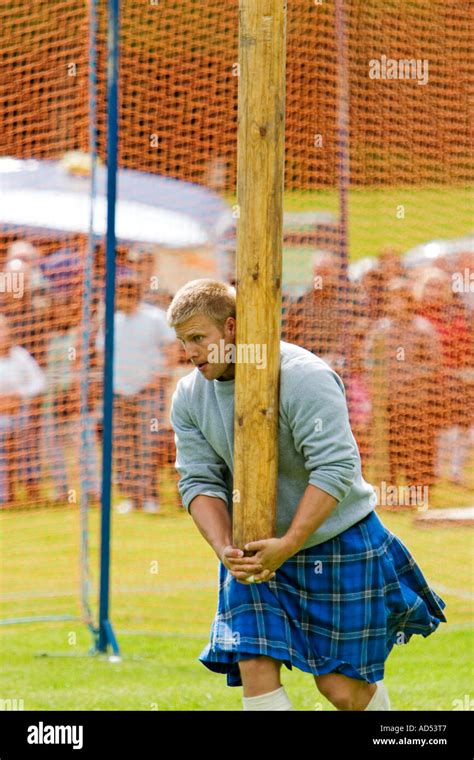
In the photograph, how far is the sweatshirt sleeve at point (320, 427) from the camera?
119 inches

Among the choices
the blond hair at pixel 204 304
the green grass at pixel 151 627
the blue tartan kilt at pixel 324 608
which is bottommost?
the green grass at pixel 151 627

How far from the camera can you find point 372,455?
6.47 meters

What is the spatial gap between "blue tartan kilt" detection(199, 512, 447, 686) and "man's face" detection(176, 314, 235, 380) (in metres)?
0.55

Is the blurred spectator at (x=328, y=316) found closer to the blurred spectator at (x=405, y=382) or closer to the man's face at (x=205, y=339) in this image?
the blurred spectator at (x=405, y=382)

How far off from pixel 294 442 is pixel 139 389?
12.9 ft

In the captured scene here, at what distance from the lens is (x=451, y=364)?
6.39 m

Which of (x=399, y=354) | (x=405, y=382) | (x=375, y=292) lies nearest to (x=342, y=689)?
(x=405, y=382)

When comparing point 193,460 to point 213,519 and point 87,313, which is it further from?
point 87,313

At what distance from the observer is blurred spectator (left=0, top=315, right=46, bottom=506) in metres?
6.71

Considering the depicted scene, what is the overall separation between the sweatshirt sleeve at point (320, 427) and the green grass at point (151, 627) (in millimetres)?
1500

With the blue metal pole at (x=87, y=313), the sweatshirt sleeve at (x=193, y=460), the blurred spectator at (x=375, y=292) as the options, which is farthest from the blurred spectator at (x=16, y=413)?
the sweatshirt sleeve at (x=193, y=460)

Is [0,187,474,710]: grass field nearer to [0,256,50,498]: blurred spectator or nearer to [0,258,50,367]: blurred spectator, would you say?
[0,256,50,498]: blurred spectator

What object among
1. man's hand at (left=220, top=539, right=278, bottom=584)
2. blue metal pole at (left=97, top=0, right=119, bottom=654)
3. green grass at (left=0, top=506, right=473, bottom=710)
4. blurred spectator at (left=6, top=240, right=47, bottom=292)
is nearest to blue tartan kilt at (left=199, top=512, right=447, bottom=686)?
man's hand at (left=220, top=539, right=278, bottom=584)
